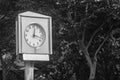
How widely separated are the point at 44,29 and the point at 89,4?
5170 millimetres

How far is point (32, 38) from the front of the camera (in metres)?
5.62

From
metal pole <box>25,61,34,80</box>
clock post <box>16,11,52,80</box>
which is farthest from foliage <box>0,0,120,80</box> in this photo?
metal pole <box>25,61,34,80</box>

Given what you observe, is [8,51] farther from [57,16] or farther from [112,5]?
[112,5]

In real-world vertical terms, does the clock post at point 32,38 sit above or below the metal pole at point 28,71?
above

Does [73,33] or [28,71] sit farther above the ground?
[73,33]

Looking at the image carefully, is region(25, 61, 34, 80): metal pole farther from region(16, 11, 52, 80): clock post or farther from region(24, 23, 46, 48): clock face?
region(24, 23, 46, 48): clock face

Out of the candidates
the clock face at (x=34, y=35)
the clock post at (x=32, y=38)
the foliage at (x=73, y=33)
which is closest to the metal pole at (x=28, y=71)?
the clock post at (x=32, y=38)

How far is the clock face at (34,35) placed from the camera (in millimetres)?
5609

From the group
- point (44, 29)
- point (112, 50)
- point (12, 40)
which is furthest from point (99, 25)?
point (44, 29)

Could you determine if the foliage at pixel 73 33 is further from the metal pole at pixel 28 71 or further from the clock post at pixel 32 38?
the metal pole at pixel 28 71

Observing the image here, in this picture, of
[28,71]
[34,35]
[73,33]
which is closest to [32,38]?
[34,35]

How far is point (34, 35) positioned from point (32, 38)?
0.07 m

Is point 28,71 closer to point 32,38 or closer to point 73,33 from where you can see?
point 32,38

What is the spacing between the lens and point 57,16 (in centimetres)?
1079
